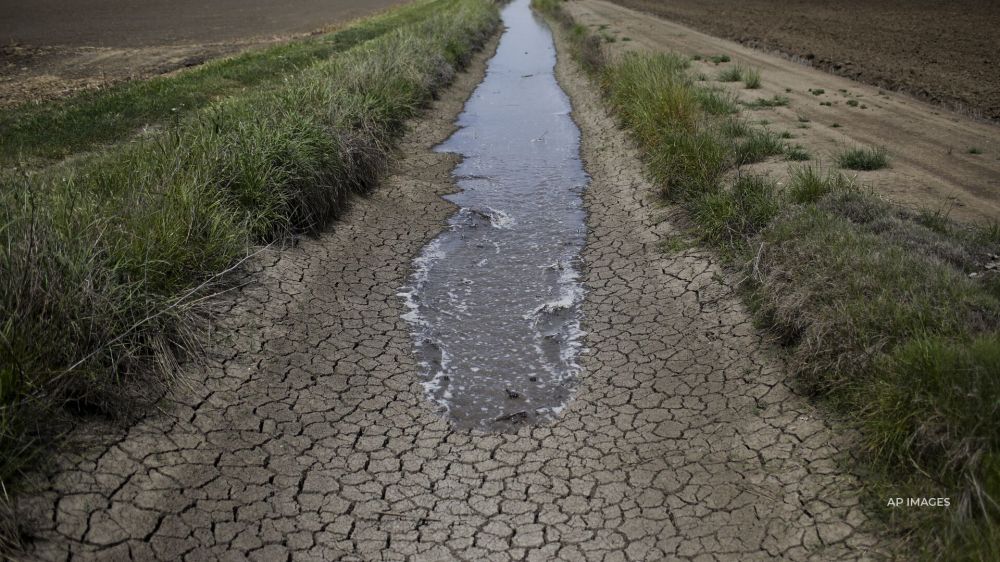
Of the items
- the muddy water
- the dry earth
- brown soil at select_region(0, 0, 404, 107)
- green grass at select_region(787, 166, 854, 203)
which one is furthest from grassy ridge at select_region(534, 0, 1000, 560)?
brown soil at select_region(0, 0, 404, 107)

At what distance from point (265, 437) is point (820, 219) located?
15.2 ft

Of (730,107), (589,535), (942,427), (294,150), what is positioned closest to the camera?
(942,427)

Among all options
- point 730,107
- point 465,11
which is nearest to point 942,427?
point 730,107

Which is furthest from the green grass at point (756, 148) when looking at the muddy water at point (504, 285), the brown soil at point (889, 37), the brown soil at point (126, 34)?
the brown soil at point (126, 34)

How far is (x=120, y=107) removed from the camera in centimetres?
1348

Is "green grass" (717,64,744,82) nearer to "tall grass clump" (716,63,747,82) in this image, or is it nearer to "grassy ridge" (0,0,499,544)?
"tall grass clump" (716,63,747,82)

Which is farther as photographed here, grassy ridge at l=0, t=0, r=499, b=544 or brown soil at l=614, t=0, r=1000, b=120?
brown soil at l=614, t=0, r=1000, b=120

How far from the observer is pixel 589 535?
4512mm

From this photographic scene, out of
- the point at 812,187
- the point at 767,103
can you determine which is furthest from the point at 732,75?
the point at 812,187

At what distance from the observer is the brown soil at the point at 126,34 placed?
18.6 meters

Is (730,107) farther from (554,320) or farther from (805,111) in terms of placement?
(554,320)

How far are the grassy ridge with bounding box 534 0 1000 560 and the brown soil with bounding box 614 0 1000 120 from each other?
738 centimetres

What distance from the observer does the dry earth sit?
876 cm

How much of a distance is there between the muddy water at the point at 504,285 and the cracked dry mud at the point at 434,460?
0.24 meters
